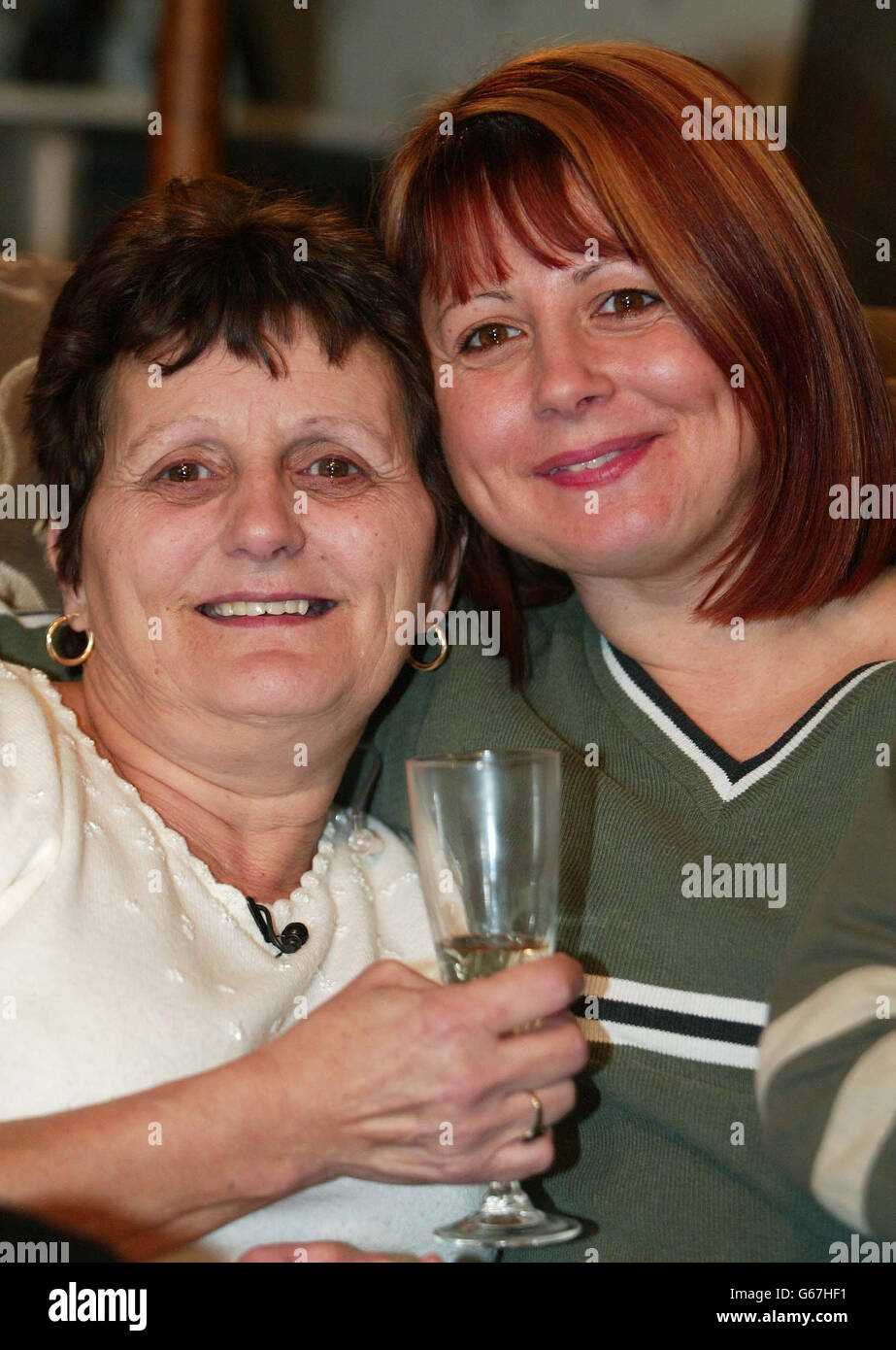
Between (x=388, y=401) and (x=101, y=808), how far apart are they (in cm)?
54

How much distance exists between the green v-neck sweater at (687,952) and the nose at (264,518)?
16.0 inches

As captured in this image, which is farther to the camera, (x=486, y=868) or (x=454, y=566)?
(x=454, y=566)

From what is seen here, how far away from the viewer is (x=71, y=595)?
5.59ft

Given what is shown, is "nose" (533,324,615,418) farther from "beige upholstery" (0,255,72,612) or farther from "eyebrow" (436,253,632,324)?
"beige upholstery" (0,255,72,612)

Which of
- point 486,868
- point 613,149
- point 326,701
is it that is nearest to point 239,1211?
point 486,868

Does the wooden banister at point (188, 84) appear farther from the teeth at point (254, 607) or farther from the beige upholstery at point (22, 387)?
the teeth at point (254, 607)

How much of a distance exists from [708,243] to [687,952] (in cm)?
74

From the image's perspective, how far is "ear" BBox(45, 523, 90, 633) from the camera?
1692mm

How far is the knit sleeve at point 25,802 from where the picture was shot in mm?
1392

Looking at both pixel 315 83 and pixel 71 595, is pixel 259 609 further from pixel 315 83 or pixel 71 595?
pixel 315 83

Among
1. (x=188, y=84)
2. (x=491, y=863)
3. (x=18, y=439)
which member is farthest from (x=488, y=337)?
(x=188, y=84)

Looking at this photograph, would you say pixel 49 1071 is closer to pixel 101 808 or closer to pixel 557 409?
pixel 101 808

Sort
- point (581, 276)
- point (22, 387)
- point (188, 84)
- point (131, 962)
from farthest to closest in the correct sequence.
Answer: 1. point (188, 84)
2. point (22, 387)
3. point (581, 276)
4. point (131, 962)

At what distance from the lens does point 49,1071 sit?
1.33 metres
